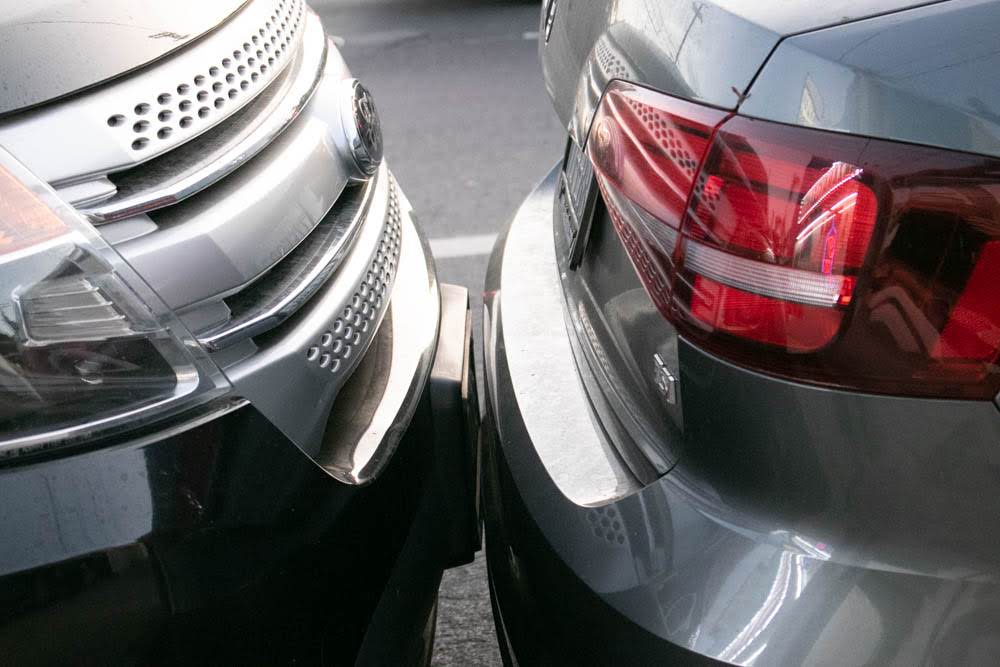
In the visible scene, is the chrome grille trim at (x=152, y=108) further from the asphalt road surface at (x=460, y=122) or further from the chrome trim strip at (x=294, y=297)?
the asphalt road surface at (x=460, y=122)

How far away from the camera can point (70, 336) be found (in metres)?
1.19

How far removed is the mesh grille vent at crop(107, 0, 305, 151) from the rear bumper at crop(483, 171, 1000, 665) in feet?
2.17

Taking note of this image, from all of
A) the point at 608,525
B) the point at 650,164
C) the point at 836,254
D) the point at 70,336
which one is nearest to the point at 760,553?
the point at 608,525

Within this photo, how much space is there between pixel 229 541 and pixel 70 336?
289mm

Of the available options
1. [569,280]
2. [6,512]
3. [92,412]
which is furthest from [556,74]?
[6,512]

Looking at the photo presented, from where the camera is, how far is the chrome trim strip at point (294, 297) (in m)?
1.34

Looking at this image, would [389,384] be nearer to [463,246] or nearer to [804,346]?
[804,346]

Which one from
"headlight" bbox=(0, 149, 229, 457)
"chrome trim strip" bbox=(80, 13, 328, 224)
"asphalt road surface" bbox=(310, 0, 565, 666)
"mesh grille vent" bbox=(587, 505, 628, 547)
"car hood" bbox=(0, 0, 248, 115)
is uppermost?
"car hood" bbox=(0, 0, 248, 115)

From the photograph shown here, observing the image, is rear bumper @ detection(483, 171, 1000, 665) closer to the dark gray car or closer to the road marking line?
the dark gray car

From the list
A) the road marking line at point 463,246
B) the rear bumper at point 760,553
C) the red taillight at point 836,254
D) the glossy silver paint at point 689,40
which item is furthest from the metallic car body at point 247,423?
the road marking line at point 463,246

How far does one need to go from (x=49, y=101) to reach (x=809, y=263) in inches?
34.8

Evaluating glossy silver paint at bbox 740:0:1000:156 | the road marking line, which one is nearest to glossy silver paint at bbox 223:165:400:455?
glossy silver paint at bbox 740:0:1000:156

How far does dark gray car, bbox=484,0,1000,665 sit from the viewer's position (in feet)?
3.34

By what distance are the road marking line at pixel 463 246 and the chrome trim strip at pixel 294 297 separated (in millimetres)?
2341
